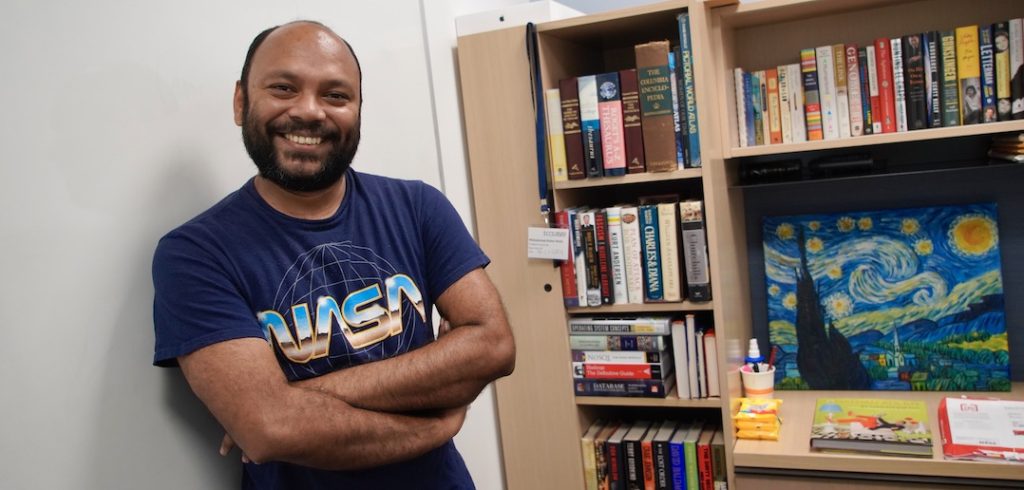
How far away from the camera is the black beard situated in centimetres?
144

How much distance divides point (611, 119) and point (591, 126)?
6 cm

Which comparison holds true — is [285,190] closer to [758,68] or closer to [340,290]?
[340,290]

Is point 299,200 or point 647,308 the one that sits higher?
point 299,200

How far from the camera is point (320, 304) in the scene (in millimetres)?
1465

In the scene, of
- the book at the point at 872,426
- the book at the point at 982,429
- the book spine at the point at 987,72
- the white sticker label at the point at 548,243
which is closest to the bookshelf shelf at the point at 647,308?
the white sticker label at the point at 548,243

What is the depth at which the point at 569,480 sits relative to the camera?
254cm

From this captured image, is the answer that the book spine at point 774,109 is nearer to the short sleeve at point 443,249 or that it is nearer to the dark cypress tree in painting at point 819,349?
the dark cypress tree in painting at point 819,349

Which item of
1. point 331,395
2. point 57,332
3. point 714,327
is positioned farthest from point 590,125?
point 57,332

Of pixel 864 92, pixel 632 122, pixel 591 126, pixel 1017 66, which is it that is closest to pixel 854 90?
pixel 864 92

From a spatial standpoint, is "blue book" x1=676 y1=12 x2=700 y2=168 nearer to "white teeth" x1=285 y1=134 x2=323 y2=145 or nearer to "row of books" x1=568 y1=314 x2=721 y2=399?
Answer: "row of books" x1=568 y1=314 x2=721 y2=399

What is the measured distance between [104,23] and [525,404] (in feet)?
5.35

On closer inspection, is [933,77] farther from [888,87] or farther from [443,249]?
[443,249]

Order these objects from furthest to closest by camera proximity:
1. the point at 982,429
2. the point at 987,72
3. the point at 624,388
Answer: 1. the point at 624,388
2. the point at 987,72
3. the point at 982,429

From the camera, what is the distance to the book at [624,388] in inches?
94.6
